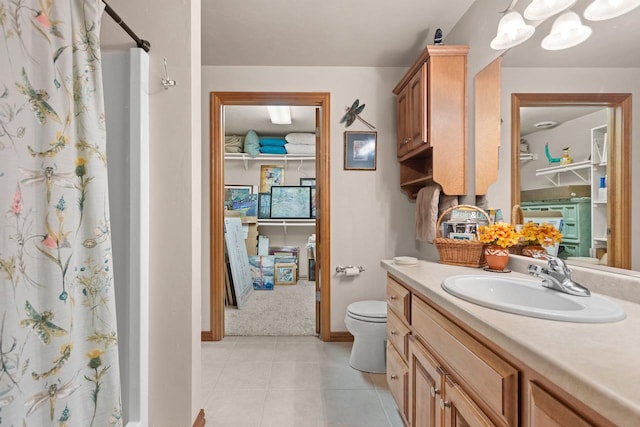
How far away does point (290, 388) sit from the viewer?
1.96m

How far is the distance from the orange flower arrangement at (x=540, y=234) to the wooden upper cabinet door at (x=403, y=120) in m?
1.11

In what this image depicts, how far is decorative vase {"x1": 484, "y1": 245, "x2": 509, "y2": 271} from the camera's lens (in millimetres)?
1478

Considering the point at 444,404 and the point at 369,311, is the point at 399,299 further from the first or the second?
the point at 369,311

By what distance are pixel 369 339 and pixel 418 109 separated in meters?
1.65

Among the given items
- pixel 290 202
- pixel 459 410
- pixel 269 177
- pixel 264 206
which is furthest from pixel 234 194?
pixel 459 410

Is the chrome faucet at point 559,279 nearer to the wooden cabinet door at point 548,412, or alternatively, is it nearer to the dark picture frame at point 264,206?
the wooden cabinet door at point 548,412

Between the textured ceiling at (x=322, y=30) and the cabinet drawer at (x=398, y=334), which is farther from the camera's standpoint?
the textured ceiling at (x=322, y=30)

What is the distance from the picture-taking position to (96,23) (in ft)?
3.51

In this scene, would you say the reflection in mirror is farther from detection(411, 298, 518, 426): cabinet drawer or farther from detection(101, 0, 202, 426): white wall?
detection(101, 0, 202, 426): white wall

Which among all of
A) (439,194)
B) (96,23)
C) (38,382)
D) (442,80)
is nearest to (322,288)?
(439,194)

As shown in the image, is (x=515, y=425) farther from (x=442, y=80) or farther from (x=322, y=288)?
(x=322, y=288)

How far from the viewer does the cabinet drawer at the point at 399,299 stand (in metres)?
1.43

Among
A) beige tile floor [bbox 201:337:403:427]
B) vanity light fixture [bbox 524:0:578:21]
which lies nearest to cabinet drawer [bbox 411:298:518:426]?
beige tile floor [bbox 201:337:403:427]

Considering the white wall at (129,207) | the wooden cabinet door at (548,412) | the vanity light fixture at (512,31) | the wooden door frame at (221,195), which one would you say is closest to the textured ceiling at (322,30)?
the wooden door frame at (221,195)
